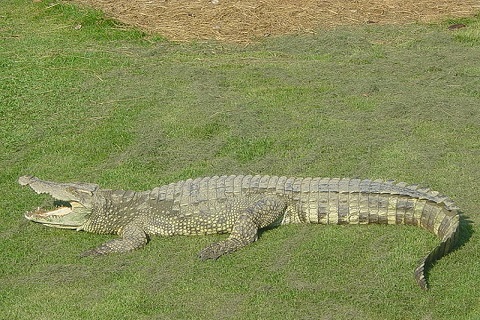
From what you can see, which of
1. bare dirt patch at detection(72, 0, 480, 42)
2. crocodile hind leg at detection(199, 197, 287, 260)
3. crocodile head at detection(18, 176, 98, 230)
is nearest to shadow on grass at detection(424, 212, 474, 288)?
crocodile hind leg at detection(199, 197, 287, 260)

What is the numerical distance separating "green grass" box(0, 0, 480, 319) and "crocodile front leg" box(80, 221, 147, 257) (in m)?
0.10

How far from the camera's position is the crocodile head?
22.0 feet

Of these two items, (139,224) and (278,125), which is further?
(278,125)

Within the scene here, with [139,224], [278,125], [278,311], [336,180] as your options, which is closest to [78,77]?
[278,125]

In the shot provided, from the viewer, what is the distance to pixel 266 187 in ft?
21.8

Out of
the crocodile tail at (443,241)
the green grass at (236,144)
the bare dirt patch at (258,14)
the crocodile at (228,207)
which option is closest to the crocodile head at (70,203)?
the crocodile at (228,207)

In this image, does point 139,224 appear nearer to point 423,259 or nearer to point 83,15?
point 423,259

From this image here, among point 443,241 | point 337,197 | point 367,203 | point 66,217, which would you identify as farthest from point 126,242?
point 443,241

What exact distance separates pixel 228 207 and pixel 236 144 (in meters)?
1.88

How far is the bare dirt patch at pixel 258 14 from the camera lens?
12.4 m

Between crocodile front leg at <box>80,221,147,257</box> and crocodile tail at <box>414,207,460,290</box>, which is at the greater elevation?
crocodile tail at <box>414,207,460,290</box>

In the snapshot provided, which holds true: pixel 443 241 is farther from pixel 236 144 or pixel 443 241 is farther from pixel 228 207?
pixel 236 144

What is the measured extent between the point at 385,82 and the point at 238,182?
4175 mm

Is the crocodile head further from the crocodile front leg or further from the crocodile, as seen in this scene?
the crocodile front leg
